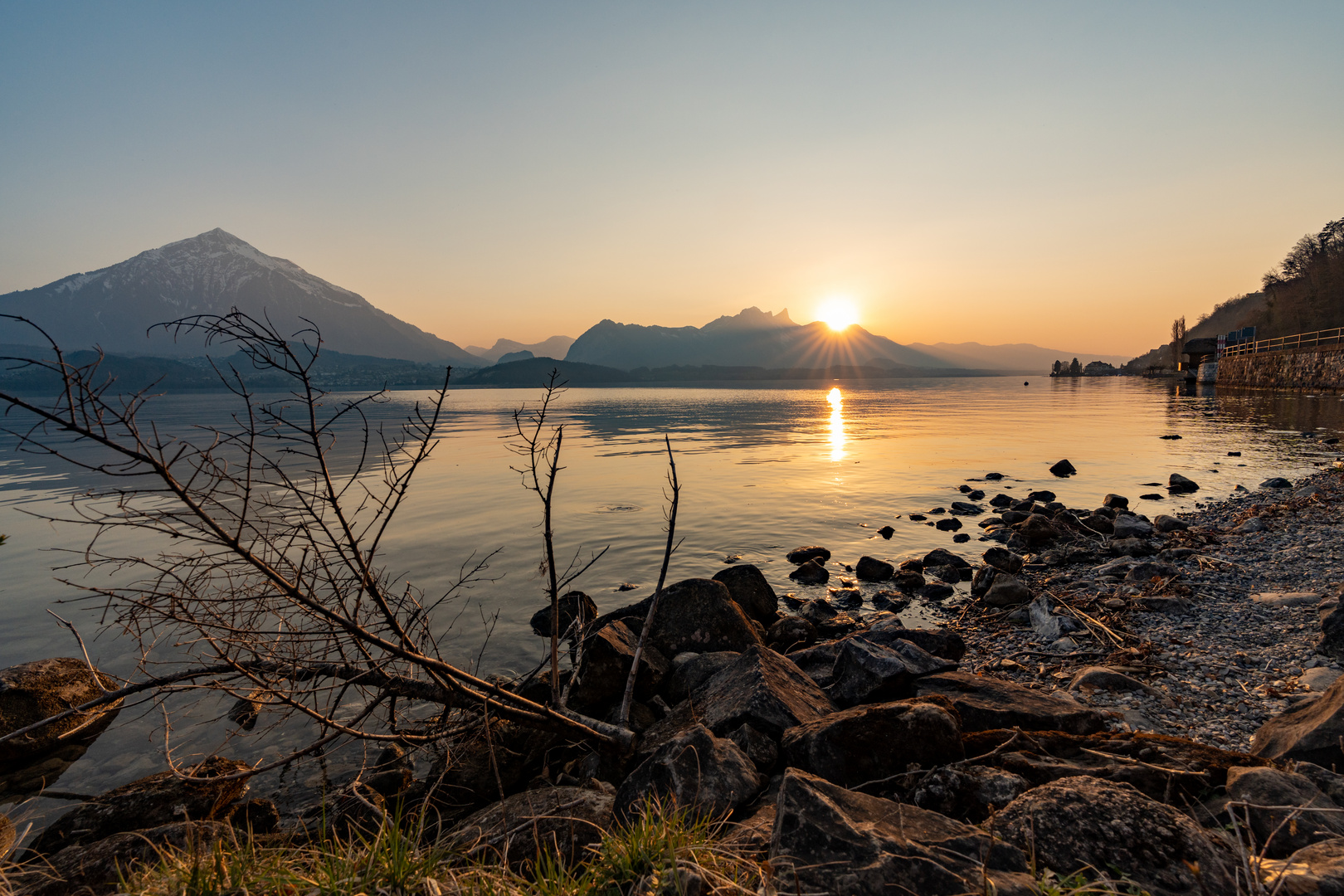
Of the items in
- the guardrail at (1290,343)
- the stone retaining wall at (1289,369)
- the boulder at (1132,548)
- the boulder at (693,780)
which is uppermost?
the guardrail at (1290,343)

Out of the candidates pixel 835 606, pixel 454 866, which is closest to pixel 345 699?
pixel 454 866

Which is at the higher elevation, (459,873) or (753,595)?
(459,873)

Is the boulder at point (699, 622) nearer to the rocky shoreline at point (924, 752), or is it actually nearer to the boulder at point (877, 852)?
the rocky shoreline at point (924, 752)

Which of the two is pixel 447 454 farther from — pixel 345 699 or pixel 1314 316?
pixel 1314 316

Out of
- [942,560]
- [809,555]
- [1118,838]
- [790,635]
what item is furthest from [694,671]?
[942,560]

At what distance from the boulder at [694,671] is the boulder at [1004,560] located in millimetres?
7351

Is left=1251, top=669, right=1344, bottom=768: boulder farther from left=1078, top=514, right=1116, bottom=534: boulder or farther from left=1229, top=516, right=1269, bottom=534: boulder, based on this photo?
left=1078, top=514, right=1116, bottom=534: boulder

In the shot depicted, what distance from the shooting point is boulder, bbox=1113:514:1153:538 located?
13.8m

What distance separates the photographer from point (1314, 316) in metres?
77.1

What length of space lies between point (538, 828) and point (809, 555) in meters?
10.8

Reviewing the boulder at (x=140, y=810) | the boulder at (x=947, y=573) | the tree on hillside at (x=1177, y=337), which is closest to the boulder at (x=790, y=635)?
the boulder at (x=947, y=573)

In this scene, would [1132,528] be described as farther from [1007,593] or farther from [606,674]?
[606,674]

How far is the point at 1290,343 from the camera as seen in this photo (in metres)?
68.6

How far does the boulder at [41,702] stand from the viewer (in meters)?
7.55
